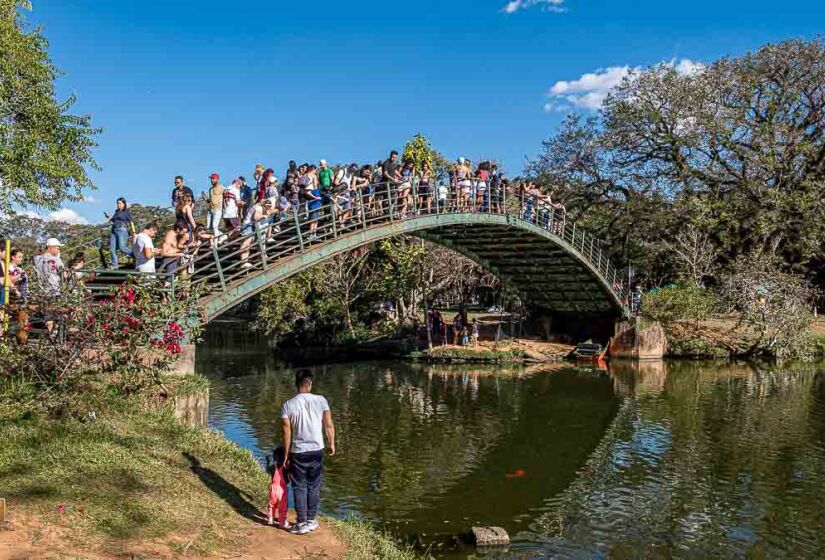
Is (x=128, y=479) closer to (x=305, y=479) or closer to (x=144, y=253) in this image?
(x=305, y=479)

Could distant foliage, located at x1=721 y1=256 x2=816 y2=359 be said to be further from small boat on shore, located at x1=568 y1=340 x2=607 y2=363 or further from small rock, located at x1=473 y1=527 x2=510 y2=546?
small rock, located at x1=473 y1=527 x2=510 y2=546

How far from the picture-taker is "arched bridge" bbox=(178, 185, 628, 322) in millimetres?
14883

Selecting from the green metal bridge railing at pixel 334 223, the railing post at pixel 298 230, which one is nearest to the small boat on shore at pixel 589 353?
the green metal bridge railing at pixel 334 223

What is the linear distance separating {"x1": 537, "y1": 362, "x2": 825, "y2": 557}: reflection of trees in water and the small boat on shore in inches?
372

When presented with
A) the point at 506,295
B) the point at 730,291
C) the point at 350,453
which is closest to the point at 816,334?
the point at 730,291

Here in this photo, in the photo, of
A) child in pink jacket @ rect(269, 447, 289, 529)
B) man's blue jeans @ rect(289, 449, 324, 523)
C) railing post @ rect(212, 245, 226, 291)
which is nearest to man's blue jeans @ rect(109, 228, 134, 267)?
railing post @ rect(212, 245, 226, 291)

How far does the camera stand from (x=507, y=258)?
30.5 meters

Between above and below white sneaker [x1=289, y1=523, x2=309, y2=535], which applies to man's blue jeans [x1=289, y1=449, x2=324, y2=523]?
above

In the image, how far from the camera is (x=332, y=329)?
37.3 m

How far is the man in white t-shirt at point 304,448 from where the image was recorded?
7535 mm

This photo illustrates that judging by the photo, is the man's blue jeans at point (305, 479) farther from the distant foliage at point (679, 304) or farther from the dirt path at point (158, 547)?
the distant foliage at point (679, 304)

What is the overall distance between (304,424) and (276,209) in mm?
8644

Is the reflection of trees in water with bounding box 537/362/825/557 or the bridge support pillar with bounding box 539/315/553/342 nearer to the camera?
the reflection of trees in water with bounding box 537/362/825/557

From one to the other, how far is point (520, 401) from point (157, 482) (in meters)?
14.9
